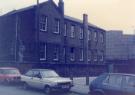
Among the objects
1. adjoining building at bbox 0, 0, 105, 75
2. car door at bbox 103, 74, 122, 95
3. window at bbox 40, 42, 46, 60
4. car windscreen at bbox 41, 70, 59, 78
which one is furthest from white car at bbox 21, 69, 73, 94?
window at bbox 40, 42, 46, 60

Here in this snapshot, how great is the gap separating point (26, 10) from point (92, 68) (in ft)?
36.3

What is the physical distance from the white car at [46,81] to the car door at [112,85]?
212 inches

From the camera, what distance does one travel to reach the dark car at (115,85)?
13.4 meters

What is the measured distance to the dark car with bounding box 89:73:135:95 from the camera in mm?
13399

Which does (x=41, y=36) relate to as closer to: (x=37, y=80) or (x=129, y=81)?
(x=37, y=80)

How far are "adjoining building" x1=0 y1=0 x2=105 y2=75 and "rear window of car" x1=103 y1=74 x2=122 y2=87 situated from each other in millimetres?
18807

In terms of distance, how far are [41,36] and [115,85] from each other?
76.7 ft

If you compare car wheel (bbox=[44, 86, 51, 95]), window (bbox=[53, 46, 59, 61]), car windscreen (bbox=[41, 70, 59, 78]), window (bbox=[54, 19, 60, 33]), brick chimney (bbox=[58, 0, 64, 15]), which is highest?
brick chimney (bbox=[58, 0, 64, 15])

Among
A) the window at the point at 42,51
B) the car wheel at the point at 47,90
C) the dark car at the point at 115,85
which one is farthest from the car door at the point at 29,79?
the window at the point at 42,51

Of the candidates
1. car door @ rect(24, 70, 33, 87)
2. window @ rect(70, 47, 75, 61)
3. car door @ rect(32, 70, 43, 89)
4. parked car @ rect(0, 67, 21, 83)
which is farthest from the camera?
window @ rect(70, 47, 75, 61)

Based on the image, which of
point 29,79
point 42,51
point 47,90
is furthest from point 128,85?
point 42,51

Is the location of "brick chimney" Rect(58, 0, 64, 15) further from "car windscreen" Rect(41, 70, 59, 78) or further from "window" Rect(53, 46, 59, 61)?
"car windscreen" Rect(41, 70, 59, 78)

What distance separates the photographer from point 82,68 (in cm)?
3297

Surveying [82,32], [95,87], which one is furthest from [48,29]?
[95,87]
